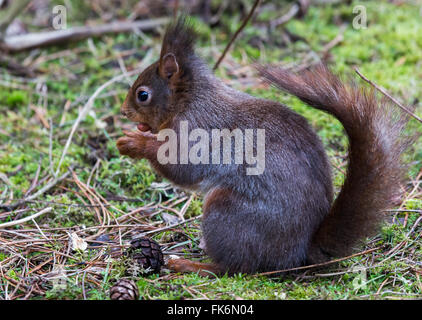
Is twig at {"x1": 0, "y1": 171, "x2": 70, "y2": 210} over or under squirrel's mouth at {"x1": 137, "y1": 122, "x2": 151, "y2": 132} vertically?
under

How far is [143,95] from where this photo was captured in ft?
9.20

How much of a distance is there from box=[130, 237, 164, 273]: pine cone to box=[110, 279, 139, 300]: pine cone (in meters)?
0.24

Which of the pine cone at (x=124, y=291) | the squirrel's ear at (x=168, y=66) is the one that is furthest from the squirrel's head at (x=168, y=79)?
the pine cone at (x=124, y=291)

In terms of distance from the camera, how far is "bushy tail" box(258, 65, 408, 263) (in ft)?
7.09

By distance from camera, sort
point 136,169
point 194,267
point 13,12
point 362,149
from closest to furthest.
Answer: point 362,149 → point 194,267 → point 136,169 → point 13,12

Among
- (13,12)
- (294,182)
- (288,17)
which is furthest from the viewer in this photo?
(288,17)

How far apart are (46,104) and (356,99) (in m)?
2.75

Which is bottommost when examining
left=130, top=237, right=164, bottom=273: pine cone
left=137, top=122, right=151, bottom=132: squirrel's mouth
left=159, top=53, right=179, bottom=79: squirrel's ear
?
left=130, top=237, right=164, bottom=273: pine cone

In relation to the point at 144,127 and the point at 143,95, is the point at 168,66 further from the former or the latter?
the point at 144,127

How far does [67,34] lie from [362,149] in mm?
3487

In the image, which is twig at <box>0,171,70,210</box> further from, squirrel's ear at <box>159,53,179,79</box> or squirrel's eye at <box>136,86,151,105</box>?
squirrel's ear at <box>159,53,179,79</box>

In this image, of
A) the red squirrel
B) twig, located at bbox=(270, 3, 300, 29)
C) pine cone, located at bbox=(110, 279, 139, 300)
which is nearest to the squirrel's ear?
the red squirrel

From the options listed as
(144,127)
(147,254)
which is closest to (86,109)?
(144,127)
